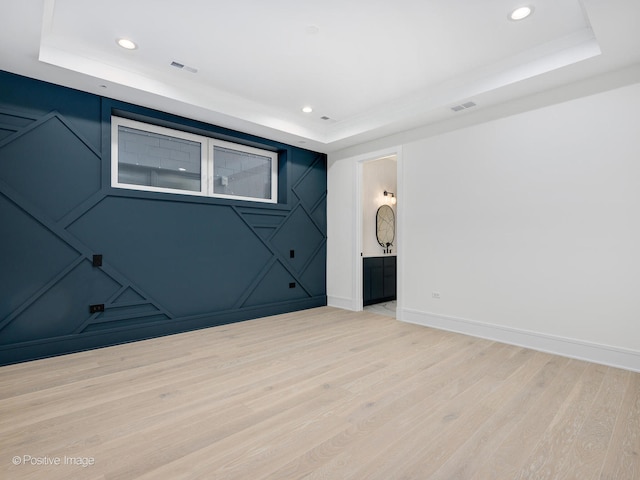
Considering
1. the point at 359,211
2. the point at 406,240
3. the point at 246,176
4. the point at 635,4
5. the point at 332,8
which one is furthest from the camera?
the point at 359,211

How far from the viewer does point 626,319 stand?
296 centimetres

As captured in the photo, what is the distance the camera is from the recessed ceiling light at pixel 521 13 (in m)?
2.55

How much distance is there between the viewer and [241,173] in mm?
4988

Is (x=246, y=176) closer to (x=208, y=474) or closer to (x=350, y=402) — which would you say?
(x=350, y=402)

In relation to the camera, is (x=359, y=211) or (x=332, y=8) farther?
(x=359, y=211)

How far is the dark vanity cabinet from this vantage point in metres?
5.70

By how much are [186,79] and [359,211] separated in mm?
3096

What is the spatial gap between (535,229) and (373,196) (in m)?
2.96

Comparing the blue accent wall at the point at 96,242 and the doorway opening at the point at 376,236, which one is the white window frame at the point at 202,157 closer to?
the blue accent wall at the point at 96,242

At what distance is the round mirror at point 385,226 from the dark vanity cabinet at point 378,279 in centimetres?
33

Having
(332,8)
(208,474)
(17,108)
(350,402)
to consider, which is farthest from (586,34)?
(17,108)

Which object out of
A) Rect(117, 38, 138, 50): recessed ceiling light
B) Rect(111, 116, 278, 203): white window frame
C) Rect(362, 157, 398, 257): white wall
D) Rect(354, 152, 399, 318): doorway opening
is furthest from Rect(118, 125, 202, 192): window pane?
Rect(362, 157, 398, 257): white wall

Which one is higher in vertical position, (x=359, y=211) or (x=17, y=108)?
(x=17, y=108)

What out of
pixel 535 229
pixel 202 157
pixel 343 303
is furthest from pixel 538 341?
pixel 202 157
